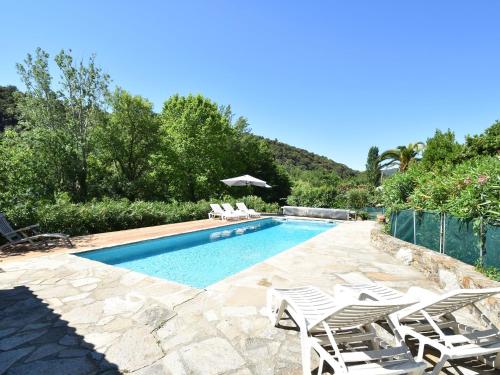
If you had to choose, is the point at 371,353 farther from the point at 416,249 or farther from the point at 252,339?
the point at 416,249

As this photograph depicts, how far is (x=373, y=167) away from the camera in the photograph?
36469mm

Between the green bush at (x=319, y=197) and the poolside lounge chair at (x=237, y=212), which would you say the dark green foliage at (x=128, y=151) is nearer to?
the poolside lounge chair at (x=237, y=212)

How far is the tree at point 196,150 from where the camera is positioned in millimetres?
21875

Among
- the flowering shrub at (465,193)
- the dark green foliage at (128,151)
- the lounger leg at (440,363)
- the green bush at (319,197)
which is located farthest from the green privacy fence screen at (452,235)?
the dark green foliage at (128,151)

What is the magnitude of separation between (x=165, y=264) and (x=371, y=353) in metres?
6.19

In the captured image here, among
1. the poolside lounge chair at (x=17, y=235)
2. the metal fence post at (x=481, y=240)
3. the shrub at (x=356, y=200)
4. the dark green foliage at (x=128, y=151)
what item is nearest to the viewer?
the metal fence post at (x=481, y=240)

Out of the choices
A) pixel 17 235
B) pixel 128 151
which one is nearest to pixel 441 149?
pixel 17 235

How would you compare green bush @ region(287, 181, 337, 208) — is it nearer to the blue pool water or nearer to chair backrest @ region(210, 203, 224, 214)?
the blue pool water

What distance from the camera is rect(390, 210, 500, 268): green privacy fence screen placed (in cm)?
391

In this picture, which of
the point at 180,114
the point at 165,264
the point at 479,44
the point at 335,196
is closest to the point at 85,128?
the point at 180,114

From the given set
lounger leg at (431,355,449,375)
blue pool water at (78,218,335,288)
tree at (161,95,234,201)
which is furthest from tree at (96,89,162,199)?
lounger leg at (431,355,449,375)

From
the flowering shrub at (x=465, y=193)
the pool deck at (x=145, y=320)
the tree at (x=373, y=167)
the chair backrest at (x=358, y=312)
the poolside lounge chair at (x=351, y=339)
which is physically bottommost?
the pool deck at (x=145, y=320)

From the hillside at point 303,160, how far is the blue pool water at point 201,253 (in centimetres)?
3752

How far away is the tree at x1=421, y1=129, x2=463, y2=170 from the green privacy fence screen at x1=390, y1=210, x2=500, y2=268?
6694mm
